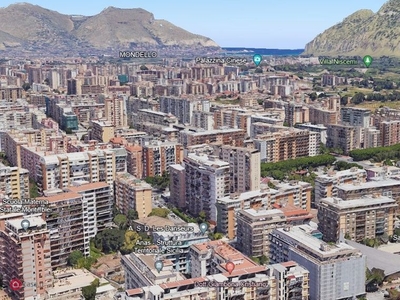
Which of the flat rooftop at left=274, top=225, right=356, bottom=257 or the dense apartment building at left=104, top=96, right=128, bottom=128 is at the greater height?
the dense apartment building at left=104, top=96, right=128, bottom=128

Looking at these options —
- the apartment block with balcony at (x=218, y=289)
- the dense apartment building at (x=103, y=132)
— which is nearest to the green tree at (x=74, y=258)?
the apartment block with balcony at (x=218, y=289)

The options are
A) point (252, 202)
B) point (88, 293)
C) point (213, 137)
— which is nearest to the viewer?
point (88, 293)

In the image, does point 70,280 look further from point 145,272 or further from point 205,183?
point 205,183

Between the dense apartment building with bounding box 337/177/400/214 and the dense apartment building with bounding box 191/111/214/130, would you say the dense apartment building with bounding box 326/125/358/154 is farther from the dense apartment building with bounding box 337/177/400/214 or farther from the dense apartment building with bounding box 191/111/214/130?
the dense apartment building with bounding box 337/177/400/214

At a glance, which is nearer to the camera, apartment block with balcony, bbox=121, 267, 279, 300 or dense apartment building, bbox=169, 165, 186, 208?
apartment block with balcony, bbox=121, 267, 279, 300

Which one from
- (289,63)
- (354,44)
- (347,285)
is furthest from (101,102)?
(354,44)

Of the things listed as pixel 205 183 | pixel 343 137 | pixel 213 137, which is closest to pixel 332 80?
pixel 343 137

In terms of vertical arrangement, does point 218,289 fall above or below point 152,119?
below

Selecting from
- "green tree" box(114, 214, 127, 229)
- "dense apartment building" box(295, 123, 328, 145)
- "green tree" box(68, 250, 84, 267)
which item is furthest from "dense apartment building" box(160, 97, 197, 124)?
"green tree" box(68, 250, 84, 267)
